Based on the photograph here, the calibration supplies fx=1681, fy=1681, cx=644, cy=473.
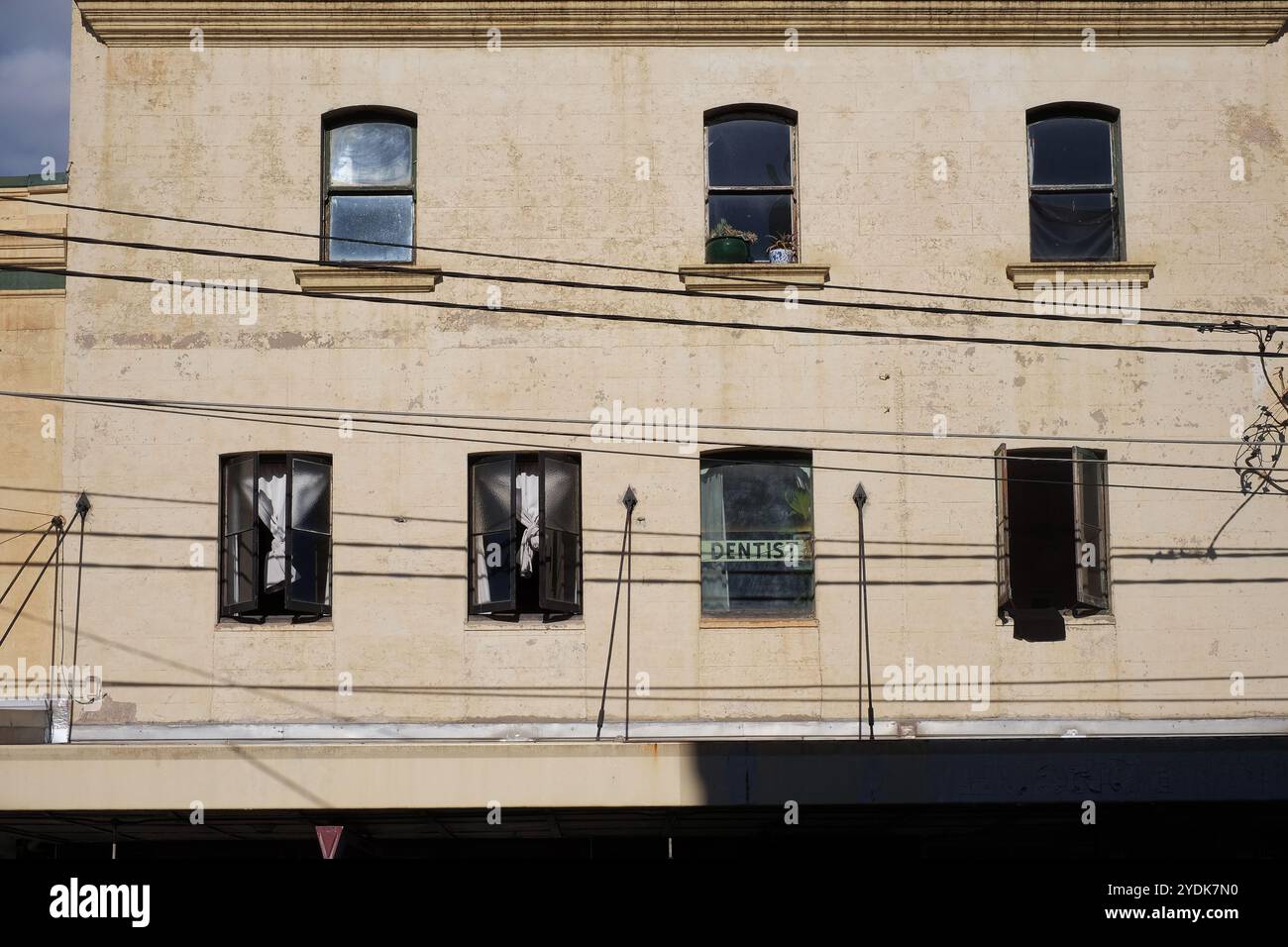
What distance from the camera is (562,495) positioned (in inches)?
698

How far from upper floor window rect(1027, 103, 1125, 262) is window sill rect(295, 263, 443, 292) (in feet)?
21.7

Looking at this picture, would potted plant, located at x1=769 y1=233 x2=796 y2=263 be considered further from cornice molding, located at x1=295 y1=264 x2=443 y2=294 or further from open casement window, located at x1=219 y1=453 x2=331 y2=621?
open casement window, located at x1=219 y1=453 x2=331 y2=621

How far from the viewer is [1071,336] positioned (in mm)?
18000

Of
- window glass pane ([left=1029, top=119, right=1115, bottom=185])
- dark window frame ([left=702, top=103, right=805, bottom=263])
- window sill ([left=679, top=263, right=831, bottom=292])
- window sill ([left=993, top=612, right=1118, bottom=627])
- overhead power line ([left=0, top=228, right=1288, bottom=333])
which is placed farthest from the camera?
window glass pane ([left=1029, top=119, right=1115, bottom=185])

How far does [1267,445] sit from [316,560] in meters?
10.1

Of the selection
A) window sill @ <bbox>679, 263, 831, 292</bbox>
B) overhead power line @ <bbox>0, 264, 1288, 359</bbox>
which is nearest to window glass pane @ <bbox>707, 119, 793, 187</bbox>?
window sill @ <bbox>679, 263, 831, 292</bbox>

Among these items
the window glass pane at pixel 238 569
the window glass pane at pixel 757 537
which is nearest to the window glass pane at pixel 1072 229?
the window glass pane at pixel 757 537

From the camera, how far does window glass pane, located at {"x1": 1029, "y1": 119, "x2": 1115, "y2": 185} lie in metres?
18.5

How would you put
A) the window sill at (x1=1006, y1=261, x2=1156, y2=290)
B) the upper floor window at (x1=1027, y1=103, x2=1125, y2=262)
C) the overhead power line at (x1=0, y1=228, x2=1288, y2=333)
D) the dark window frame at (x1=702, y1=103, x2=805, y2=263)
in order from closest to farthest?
the overhead power line at (x1=0, y1=228, x2=1288, y2=333) → the window sill at (x1=1006, y1=261, x2=1156, y2=290) → the dark window frame at (x1=702, y1=103, x2=805, y2=263) → the upper floor window at (x1=1027, y1=103, x2=1125, y2=262)

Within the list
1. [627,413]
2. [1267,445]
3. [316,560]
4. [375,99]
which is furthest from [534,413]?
[1267,445]

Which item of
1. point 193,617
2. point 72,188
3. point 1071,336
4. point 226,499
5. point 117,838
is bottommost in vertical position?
point 117,838

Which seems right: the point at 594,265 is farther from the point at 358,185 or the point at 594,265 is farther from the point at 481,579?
the point at 481,579

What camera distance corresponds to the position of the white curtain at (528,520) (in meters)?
17.6

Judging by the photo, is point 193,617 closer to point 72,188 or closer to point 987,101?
point 72,188
